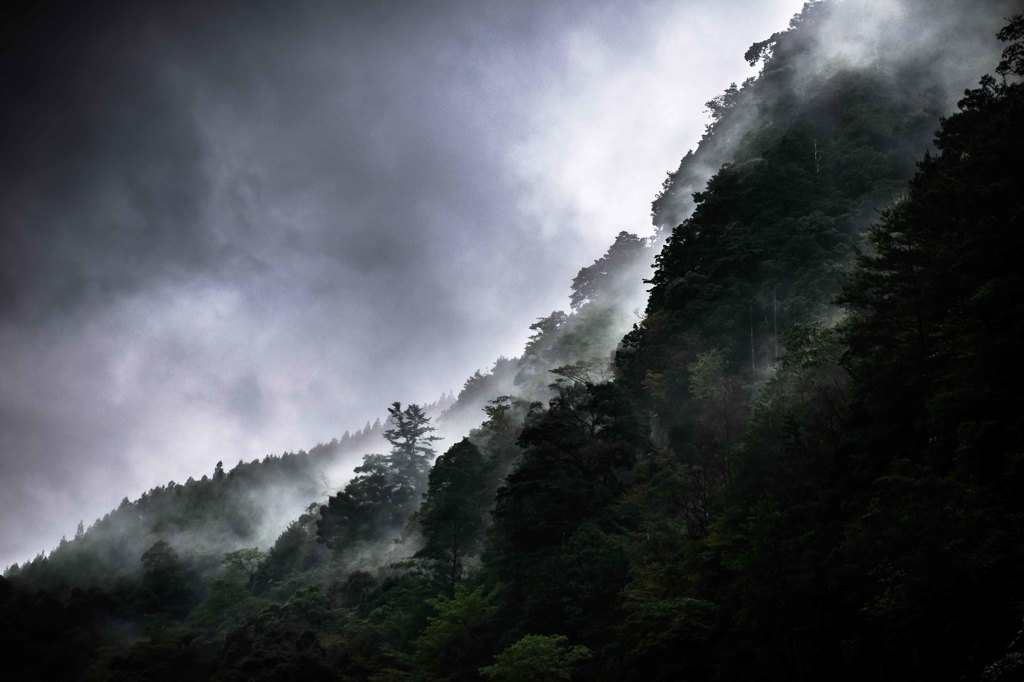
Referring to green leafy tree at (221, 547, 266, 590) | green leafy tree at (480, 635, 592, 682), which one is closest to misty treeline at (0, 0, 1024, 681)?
green leafy tree at (480, 635, 592, 682)

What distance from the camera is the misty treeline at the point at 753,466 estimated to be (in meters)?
14.3

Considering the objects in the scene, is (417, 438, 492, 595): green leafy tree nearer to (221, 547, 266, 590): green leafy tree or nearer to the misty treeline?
the misty treeline

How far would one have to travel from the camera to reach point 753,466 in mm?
22016

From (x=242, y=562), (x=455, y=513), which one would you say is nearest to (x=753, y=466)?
(x=455, y=513)

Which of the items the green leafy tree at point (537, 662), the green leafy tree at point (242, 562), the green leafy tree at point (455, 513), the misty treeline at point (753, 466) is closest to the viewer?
the misty treeline at point (753, 466)

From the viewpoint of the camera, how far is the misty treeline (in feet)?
46.8

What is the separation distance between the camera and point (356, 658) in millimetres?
34875

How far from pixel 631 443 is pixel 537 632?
11.6 metres

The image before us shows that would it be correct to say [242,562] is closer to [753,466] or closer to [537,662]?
[537,662]

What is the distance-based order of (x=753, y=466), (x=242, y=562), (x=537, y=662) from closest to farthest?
(x=537, y=662) < (x=753, y=466) < (x=242, y=562)

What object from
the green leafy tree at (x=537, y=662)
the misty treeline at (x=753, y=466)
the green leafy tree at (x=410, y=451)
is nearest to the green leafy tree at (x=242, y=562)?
the misty treeline at (x=753, y=466)

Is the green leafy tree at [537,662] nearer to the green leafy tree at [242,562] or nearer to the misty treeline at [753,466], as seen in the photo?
the misty treeline at [753,466]

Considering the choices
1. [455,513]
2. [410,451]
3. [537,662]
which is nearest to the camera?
[537,662]

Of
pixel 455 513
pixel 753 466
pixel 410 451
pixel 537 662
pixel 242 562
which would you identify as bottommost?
pixel 537 662
